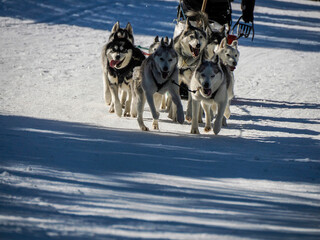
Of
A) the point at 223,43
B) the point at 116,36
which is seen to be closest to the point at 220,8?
the point at 223,43

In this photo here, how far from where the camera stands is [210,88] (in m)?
5.73

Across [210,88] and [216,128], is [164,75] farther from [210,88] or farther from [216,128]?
[216,128]

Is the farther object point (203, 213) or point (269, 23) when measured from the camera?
point (269, 23)

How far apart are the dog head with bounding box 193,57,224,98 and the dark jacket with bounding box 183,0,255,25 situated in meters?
2.10

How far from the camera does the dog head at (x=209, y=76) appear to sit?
572 centimetres

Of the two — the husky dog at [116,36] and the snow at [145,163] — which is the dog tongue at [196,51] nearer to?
the husky dog at [116,36]

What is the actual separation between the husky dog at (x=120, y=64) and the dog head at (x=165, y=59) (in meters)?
0.78

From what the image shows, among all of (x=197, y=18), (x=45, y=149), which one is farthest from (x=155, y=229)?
(x=197, y=18)

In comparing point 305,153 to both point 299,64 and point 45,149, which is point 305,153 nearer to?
point 45,149

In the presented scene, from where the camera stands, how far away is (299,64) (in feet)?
39.3

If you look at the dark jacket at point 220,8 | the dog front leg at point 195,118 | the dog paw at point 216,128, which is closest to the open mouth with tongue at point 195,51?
the dog front leg at point 195,118

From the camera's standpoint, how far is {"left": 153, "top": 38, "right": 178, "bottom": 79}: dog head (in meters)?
5.84

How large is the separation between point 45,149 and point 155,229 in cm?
192

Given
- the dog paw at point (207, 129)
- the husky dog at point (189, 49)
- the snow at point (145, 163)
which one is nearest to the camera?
the snow at point (145, 163)
